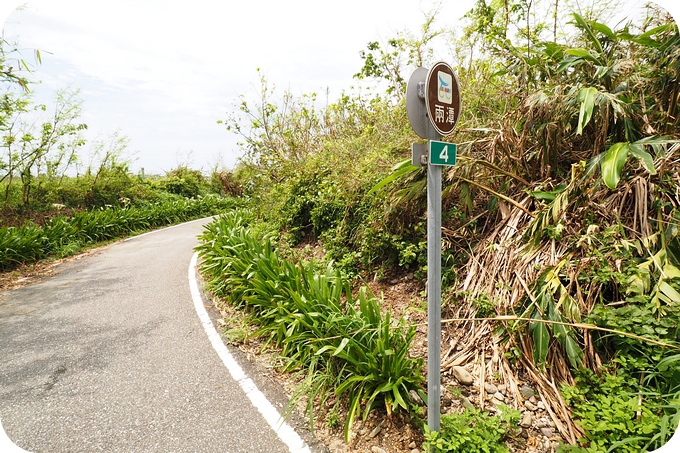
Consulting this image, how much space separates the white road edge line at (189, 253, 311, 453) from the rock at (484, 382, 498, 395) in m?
1.49

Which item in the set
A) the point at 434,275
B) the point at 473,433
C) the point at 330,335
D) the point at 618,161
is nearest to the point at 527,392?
the point at 473,433

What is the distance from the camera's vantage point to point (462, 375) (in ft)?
9.77

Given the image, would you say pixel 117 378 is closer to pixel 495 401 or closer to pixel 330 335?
pixel 330 335

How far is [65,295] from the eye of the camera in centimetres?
589

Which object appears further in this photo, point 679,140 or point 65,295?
point 65,295

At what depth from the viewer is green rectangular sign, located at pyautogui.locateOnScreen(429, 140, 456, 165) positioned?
2.09 metres

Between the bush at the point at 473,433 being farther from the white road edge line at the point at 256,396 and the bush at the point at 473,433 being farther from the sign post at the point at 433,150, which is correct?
the white road edge line at the point at 256,396

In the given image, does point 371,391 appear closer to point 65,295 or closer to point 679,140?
point 679,140

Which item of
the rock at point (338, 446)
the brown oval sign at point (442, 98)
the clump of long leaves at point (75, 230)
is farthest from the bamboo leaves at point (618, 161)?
the clump of long leaves at point (75, 230)

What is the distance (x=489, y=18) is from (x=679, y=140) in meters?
3.24

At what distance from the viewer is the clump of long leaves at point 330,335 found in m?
2.65

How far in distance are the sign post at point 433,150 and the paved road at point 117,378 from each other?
122 centimetres

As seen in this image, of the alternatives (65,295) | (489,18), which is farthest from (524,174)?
(65,295)

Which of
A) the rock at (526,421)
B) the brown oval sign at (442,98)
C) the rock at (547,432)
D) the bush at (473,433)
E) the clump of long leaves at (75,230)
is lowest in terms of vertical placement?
the rock at (547,432)
